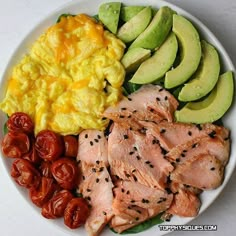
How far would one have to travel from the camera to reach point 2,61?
10.7 feet

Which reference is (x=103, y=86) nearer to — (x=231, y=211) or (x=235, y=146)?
(x=235, y=146)

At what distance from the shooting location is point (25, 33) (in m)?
3.28

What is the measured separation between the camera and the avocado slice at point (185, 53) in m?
2.81

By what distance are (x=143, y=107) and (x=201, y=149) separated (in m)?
0.33

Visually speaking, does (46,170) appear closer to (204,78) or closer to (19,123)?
(19,123)

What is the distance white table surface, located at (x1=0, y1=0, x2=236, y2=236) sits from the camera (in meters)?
3.09

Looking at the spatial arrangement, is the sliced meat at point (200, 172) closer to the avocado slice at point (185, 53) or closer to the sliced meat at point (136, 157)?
the sliced meat at point (136, 157)

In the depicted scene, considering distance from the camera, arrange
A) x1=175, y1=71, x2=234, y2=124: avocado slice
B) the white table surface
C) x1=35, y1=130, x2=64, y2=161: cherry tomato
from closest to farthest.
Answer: x1=175, y1=71, x2=234, y2=124: avocado slice
x1=35, y1=130, x2=64, y2=161: cherry tomato
the white table surface

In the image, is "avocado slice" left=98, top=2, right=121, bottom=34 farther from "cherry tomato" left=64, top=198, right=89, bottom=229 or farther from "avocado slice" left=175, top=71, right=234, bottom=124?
"cherry tomato" left=64, top=198, right=89, bottom=229

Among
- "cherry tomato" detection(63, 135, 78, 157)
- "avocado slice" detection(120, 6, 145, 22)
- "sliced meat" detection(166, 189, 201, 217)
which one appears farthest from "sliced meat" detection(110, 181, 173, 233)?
"avocado slice" detection(120, 6, 145, 22)

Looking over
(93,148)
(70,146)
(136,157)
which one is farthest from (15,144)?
(136,157)

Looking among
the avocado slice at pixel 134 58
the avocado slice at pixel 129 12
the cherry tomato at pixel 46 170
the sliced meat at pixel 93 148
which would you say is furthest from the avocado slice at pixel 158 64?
the cherry tomato at pixel 46 170

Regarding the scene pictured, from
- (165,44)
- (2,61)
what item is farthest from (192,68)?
(2,61)

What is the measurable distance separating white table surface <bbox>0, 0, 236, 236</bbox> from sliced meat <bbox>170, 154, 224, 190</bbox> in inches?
10.8
